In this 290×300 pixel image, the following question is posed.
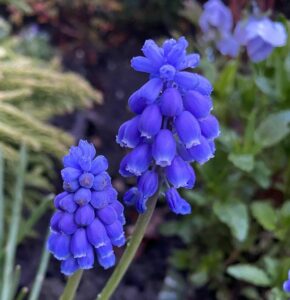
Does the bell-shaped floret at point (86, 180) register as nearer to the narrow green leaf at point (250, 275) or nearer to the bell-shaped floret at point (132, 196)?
the bell-shaped floret at point (132, 196)

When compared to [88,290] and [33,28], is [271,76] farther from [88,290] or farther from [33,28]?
[33,28]

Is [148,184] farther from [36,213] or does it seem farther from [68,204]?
[36,213]

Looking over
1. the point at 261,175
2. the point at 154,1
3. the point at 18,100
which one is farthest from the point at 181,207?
the point at 154,1

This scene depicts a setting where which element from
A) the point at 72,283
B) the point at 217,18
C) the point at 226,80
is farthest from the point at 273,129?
the point at 72,283

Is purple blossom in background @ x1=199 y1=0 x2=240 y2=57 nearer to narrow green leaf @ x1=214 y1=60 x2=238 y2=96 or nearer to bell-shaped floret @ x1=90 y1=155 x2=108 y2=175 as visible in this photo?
narrow green leaf @ x1=214 y1=60 x2=238 y2=96

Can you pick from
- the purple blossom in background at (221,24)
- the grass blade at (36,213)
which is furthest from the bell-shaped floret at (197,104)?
the purple blossom in background at (221,24)

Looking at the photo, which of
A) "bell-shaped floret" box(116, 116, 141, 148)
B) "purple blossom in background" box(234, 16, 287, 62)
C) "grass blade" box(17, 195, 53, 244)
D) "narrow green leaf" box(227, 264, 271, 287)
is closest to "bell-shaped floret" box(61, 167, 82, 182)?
"bell-shaped floret" box(116, 116, 141, 148)

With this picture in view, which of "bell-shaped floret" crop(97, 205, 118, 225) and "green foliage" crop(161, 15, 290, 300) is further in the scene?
"green foliage" crop(161, 15, 290, 300)
